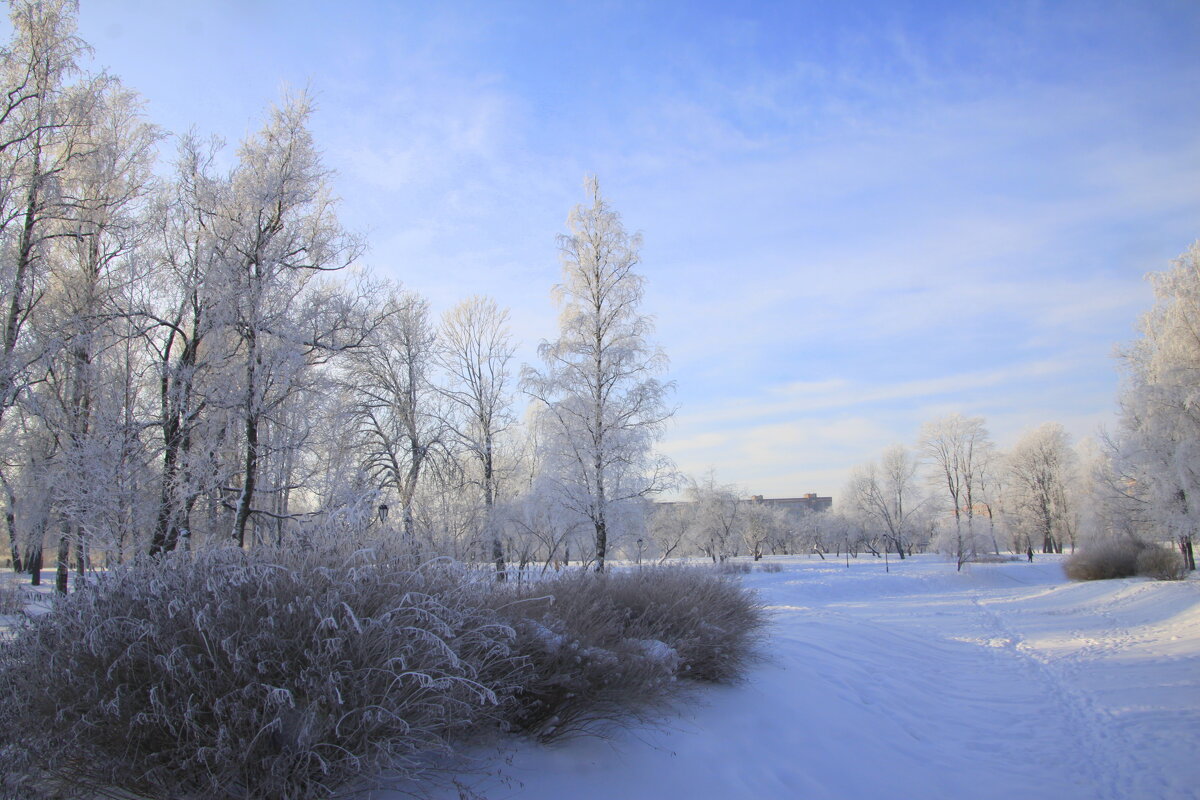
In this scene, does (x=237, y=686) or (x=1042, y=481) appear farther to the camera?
(x=1042, y=481)

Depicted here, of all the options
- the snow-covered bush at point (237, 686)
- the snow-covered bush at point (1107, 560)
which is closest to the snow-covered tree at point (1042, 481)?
the snow-covered bush at point (1107, 560)

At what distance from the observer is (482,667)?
379cm

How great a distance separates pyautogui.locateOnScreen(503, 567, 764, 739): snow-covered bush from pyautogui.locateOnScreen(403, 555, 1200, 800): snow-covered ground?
0.76 feet

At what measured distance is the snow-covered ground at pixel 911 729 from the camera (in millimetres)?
4559

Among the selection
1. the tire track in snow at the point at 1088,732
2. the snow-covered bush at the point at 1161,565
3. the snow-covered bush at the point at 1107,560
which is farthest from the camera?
the snow-covered bush at the point at 1107,560

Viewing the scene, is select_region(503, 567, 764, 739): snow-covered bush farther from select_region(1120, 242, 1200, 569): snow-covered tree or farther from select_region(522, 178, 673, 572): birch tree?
select_region(1120, 242, 1200, 569): snow-covered tree

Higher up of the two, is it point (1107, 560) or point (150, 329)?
point (150, 329)

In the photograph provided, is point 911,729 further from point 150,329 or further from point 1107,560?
point 1107,560

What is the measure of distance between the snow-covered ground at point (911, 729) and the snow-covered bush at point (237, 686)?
812 millimetres

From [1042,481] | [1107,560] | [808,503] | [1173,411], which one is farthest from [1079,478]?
[808,503]

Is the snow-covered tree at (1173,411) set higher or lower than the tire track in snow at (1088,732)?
higher

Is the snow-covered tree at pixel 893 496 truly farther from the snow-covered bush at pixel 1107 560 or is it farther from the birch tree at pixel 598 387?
the birch tree at pixel 598 387

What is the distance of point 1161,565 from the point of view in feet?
79.0

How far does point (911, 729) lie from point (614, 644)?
4.13 meters
